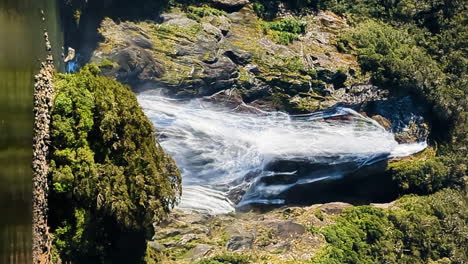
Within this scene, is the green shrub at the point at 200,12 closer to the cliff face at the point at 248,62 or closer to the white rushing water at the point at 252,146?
the cliff face at the point at 248,62

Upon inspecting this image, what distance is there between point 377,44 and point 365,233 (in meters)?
8.30

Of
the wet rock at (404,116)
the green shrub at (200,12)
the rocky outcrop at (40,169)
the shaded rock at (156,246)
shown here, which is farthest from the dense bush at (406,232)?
the rocky outcrop at (40,169)

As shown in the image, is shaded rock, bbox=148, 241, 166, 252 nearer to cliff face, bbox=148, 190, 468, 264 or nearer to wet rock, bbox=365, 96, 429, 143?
cliff face, bbox=148, 190, 468, 264

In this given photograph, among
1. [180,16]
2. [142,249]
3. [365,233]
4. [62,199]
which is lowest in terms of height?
[365,233]

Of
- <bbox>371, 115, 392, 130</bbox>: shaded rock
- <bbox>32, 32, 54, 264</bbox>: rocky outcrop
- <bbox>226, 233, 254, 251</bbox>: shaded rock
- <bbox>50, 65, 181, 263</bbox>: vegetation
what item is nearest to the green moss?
<bbox>371, 115, 392, 130</bbox>: shaded rock

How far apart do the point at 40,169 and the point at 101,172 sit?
1.52m

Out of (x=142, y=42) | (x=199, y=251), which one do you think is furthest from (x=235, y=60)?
(x=199, y=251)

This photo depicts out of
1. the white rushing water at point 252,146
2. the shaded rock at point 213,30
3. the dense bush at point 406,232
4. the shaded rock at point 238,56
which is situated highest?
the shaded rock at point 213,30

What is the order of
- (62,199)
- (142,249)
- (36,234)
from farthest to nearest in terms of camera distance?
(142,249)
(62,199)
(36,234)

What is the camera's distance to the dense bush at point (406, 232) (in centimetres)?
2405

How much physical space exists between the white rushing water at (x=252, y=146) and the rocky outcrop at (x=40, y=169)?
8541mm

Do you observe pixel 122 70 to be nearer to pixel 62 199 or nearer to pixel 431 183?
pixel 62 199

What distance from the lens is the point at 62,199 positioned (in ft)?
48.9

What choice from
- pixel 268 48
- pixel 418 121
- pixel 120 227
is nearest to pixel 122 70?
pixel 268 48
